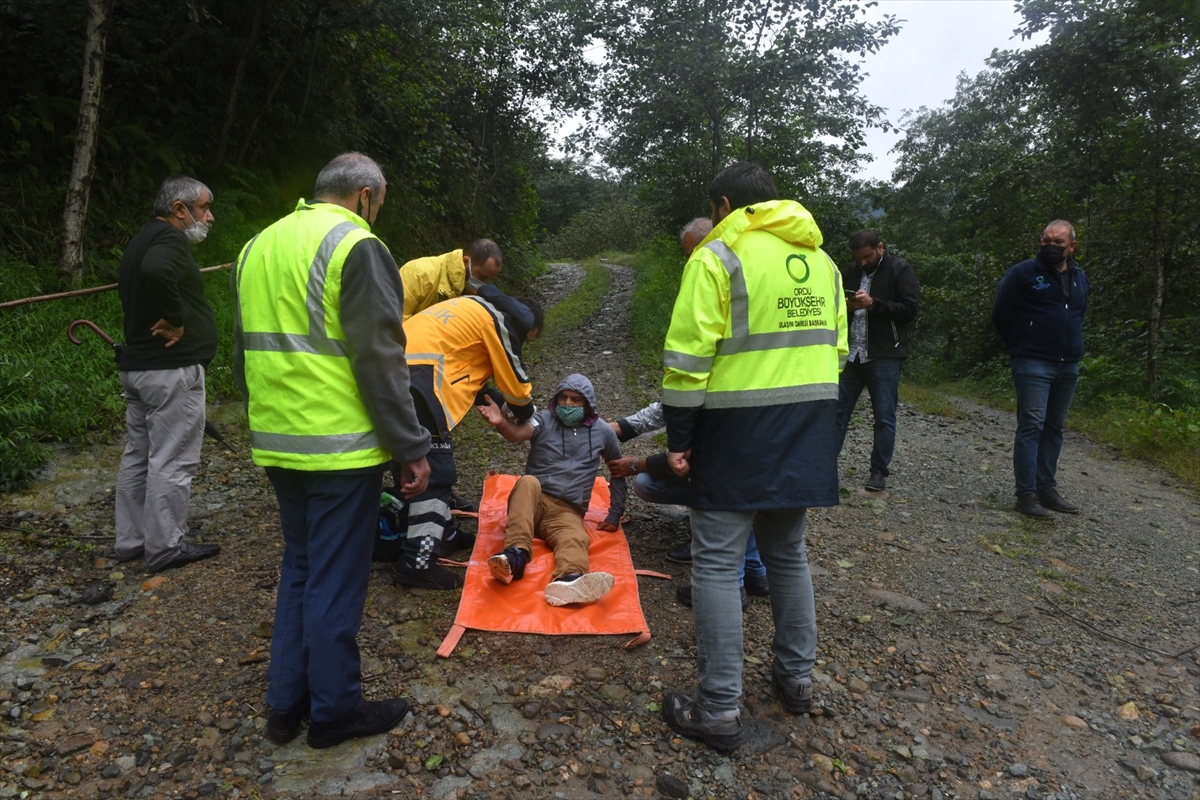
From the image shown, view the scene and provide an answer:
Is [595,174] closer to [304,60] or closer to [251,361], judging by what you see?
[304,60]

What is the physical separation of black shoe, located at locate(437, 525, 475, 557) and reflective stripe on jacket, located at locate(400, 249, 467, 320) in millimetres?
1476

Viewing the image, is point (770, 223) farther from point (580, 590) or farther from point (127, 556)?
point (127, 556)

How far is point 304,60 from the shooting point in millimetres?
9352

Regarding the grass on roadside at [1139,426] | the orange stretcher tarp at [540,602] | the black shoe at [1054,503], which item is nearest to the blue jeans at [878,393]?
the black shoe at [1054,503]

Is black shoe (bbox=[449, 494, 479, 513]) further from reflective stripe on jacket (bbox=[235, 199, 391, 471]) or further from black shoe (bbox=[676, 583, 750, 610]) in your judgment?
reflective stripe on jacket (bbox=[235, 199, 391, 471])

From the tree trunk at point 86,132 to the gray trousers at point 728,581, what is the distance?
602 centimetres

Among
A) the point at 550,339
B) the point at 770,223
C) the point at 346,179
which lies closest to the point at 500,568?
the point at 346,179

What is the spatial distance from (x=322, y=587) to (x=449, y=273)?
108 inches

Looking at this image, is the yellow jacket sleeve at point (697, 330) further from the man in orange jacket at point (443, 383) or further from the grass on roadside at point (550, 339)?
the grass on roadside at point (550, 339)

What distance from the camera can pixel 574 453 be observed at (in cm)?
439

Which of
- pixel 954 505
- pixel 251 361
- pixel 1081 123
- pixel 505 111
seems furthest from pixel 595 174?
pixel 251 361

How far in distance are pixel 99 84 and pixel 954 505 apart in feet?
24.7

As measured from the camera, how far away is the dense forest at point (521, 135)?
6.46 metres

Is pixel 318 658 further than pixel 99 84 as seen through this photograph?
No
